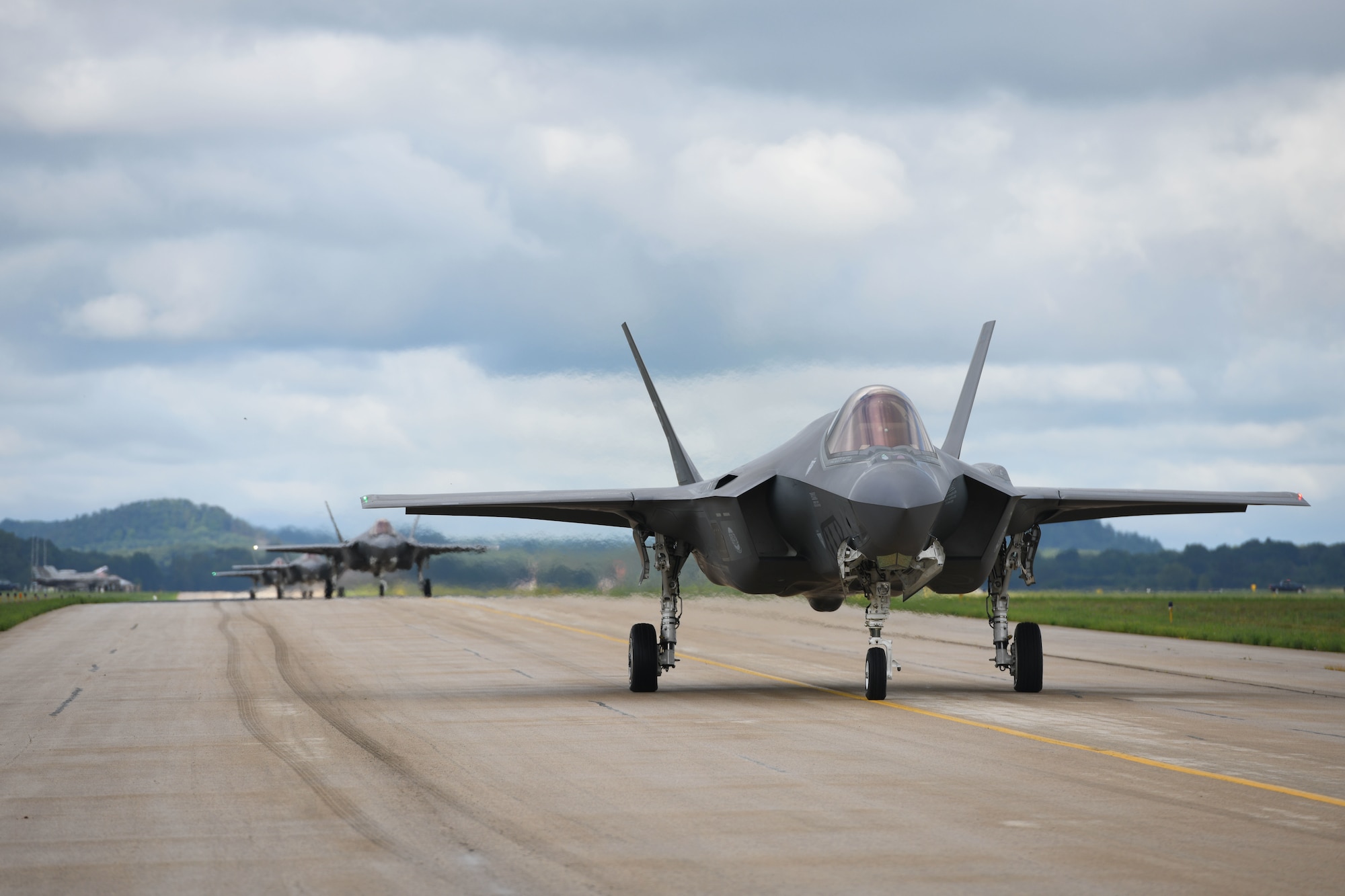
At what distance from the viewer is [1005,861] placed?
6.92 m

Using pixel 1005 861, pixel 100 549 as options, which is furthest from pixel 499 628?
pixel 100 549

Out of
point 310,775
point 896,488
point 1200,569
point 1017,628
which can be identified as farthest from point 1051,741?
point 1200,569

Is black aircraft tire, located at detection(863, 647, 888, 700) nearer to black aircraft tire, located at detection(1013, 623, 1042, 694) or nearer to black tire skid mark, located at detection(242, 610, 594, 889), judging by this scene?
black aircraft tire, located at detection(1013, 623, 1042, 694)

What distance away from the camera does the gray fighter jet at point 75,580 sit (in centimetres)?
12300

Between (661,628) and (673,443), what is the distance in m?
4.77

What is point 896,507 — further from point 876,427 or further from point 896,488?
point 876,427

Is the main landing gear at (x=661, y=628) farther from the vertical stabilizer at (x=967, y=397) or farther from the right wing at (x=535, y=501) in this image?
the vertical stabilizer at (x=967, y=397)

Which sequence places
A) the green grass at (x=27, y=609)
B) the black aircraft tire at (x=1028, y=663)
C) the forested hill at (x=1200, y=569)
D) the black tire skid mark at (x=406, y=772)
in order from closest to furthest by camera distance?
the black tire skid mark at (x=406, y=772)
the black aircraft tire at (x=1028, y=663)
the green grass at (x=27, y=609)
the forested hill at (x=1200, y=569)

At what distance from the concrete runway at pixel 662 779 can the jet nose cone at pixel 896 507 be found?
1.75m

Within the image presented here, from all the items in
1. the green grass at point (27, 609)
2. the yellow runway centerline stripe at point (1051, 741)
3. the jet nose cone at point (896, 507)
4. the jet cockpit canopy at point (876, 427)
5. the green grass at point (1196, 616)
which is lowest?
the green grass at point (27, 609)

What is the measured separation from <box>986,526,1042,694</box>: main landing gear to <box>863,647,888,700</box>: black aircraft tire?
242 centimetres

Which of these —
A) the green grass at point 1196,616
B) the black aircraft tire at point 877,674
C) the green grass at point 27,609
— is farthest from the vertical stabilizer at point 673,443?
the green grass at point 27,609

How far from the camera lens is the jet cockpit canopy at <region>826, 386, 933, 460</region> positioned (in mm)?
14742

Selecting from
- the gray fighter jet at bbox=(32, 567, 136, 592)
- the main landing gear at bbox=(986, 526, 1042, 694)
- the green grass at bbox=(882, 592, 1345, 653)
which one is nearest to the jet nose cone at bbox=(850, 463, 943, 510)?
the main landing gear at bbox=(986, 526, 1042, 694)
